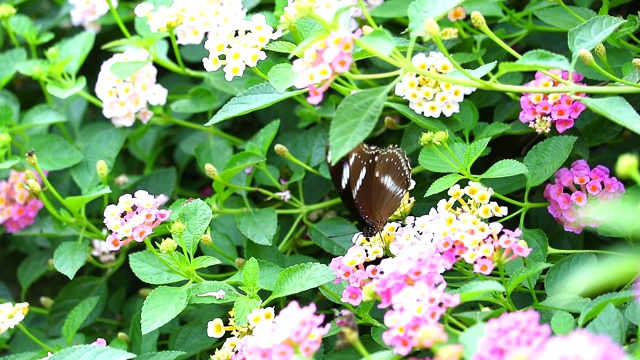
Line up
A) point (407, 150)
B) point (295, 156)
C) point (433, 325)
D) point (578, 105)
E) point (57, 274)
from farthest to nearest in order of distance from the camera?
point (57, 274), point (295, 156), point (407, 150), point (578, 105), point (433, 325)

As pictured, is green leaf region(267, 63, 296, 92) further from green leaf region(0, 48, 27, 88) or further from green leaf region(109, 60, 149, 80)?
green leaf region(0, 48, 27, 88)

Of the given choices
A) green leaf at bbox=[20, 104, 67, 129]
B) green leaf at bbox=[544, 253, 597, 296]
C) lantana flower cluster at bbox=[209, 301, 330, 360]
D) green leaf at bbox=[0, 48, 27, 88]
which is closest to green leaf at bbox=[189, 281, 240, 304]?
lantana flower cluster at bbox=[209, 301, 330, 360]

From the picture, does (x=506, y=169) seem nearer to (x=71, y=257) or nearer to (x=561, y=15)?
(x=561, y=15)

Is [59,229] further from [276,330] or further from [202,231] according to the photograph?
[276,330]

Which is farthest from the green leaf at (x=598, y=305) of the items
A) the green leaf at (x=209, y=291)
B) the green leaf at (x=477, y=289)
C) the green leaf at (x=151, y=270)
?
the green leaf at (x=151, y=270)

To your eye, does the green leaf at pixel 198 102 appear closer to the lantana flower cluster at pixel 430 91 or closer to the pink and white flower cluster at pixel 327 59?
the lantana flower cluster at pixel 430 91

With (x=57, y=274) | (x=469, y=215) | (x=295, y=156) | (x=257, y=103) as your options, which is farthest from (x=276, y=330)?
(x=57, y=274)
